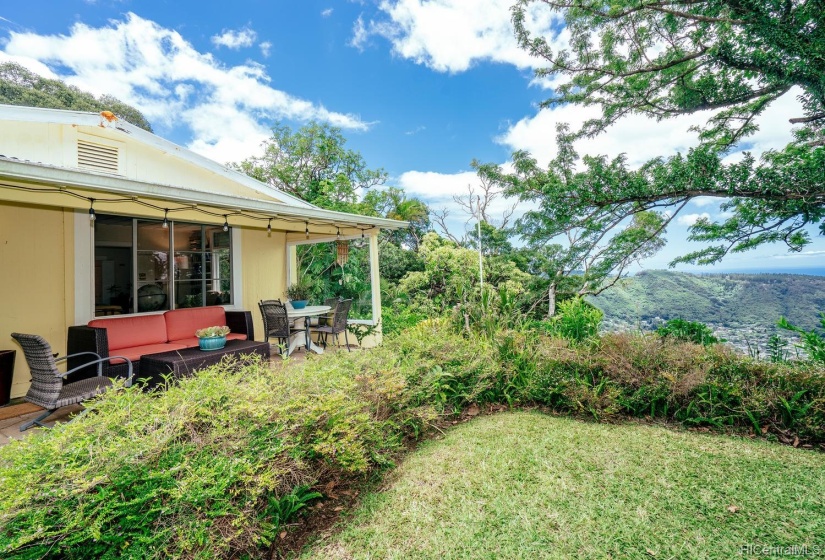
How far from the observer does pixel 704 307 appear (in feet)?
20.1

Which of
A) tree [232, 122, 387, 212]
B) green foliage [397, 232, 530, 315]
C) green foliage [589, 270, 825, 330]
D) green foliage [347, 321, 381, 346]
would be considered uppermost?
tree [232, 122, 387, 212]

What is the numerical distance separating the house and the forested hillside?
451cm

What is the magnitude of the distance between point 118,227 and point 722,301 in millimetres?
9977

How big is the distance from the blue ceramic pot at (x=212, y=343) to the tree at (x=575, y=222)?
15.3ft

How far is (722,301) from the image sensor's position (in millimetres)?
6363

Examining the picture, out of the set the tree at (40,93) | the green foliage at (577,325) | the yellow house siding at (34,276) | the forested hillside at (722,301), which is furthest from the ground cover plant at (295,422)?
the tree at (40,93)

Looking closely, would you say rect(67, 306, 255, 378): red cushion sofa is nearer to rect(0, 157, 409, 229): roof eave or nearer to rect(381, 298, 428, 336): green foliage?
rect(0, 157, 409, 229): roof eave

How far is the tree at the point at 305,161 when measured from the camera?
1622cm

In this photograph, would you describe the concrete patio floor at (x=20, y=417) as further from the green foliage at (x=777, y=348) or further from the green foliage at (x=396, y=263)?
the green foliage at (x=396, y=263)

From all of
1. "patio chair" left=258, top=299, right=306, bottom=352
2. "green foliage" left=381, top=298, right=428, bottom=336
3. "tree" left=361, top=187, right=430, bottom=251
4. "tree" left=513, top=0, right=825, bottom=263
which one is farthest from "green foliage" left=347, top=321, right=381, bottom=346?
"tree" left=361, top=187, right=430, bottom=251

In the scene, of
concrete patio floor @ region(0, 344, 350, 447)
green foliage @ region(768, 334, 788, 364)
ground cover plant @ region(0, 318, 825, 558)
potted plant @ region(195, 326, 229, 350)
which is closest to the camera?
ground cover plant @ region(0, 318, 825, 558)

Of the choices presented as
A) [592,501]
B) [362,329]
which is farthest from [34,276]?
[592,501]

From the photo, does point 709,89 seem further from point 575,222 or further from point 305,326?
point 305,326

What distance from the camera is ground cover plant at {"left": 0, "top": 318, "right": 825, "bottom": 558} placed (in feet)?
5.07
